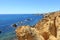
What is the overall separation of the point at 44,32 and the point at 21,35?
89.5 inches

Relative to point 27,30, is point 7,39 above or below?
below

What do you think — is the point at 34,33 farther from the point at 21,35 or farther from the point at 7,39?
the point at 7,39

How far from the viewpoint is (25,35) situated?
835cm

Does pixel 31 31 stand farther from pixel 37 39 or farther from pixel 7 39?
pixel 7 39

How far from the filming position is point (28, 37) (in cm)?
845

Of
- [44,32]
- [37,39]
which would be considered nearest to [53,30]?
[44,32]

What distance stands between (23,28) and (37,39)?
81 cm

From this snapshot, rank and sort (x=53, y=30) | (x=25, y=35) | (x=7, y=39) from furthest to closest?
1. (x=7, y=39)
2. (x=53, y=30)
3. (x=25, y=35)

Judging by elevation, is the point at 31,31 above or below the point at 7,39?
above

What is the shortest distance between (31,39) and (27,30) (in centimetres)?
46

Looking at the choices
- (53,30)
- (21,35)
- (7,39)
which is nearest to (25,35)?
(21,35)

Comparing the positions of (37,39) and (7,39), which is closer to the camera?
(37,39)

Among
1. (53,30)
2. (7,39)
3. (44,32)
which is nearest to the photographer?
(44,32)

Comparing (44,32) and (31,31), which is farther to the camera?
(44,32)
